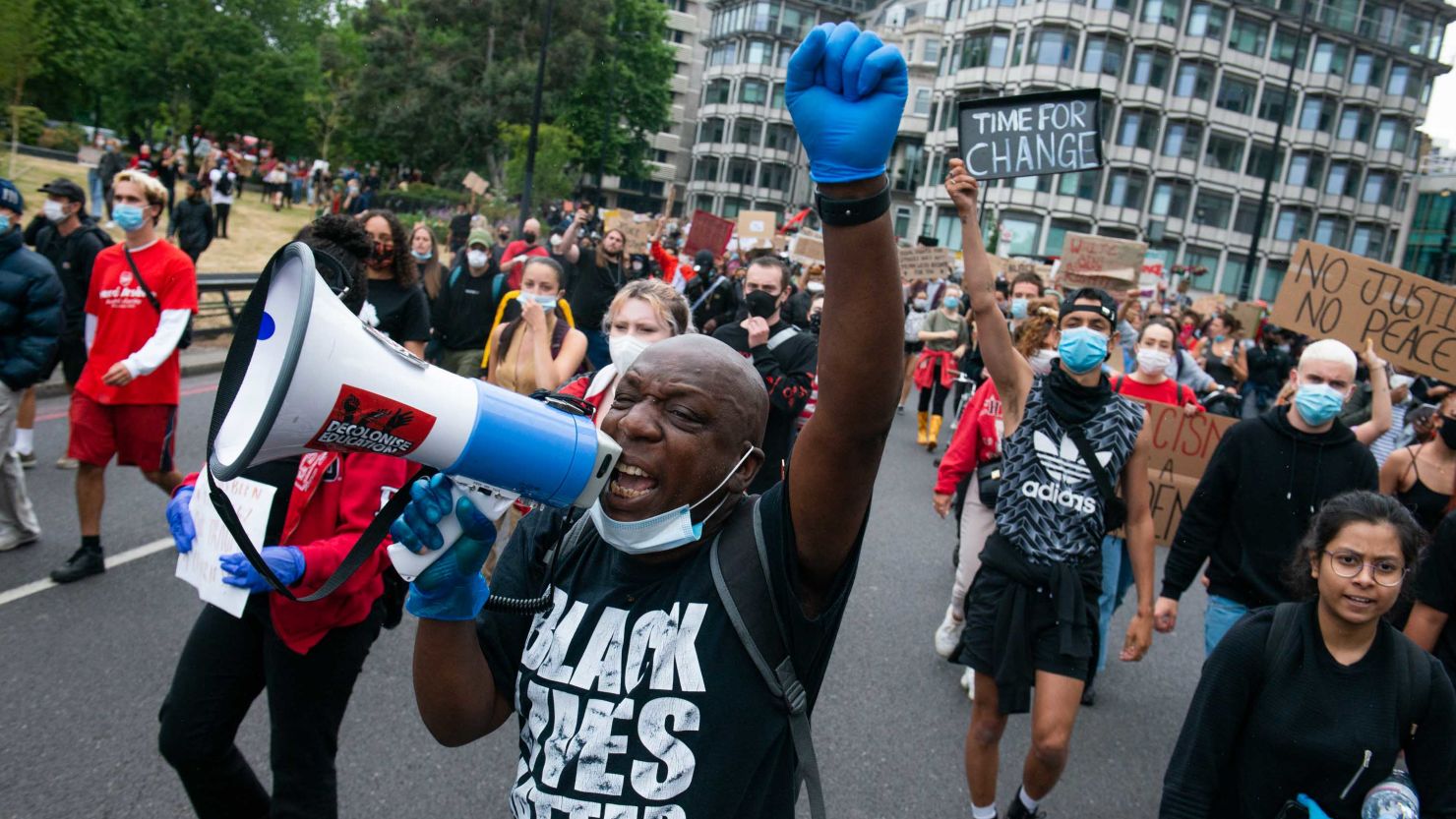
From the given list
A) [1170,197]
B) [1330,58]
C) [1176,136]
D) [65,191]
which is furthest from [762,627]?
[1330,58]

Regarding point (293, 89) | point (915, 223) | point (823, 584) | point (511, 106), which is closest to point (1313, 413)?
point (823, 584)

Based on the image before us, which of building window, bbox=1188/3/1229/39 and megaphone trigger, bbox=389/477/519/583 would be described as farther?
building window, bbox=1188/3/1229/39

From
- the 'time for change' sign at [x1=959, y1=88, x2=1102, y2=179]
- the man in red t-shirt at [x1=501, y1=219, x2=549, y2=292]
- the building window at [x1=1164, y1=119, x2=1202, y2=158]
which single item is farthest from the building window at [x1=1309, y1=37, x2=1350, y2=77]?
the 'time for change' sign at [x1=959, y1=88, x2=1102, y2=179]

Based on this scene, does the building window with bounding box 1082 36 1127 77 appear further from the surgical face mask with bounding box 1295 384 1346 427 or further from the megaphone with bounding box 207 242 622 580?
the megaphone with bounding box 207 242 622 580

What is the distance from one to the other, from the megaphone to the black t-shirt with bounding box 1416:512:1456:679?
10.2 feet

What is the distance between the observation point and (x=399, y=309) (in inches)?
201

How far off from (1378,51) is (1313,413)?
71.7 m

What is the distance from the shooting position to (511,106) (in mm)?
39438

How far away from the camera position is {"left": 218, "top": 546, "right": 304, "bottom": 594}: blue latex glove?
2.49m

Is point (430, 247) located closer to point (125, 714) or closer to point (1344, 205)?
point (125, 714)

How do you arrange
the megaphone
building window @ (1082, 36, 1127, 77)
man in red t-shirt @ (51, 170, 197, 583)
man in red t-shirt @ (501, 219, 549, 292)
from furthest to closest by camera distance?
building window @ (1082, 36, 1127, 77) < man in red t-shirt @ (501, 219, 549, 292) < man in red t-shirt @ (51, 170, 197, 583) < the megaphone

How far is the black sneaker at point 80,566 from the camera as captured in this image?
16.2 ft

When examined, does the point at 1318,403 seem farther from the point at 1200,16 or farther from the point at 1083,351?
the point at 1200,16

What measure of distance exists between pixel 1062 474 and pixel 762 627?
2315 mm
